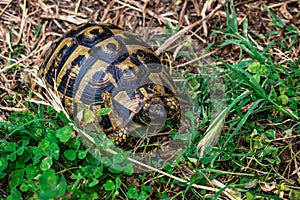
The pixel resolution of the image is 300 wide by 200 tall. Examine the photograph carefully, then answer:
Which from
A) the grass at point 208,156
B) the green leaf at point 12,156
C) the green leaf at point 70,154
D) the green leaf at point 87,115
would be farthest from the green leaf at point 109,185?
the green leaf at point 12,156

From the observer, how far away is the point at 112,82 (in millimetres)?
2873

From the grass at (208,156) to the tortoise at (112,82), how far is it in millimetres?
234

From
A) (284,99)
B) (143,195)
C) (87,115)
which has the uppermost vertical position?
(87,115)

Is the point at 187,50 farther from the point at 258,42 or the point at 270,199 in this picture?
the point at 270,199

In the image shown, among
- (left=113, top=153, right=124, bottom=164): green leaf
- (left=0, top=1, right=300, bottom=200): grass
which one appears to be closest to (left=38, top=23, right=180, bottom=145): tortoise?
(left=0, top=1, right=300, bottom=200): grass

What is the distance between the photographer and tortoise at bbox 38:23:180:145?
2.88m

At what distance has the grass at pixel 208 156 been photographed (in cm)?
253

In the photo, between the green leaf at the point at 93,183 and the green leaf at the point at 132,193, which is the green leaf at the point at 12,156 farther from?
the green leaf at the point at 132,193

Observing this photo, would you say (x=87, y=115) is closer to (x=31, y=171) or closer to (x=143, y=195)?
(x=31, y=171)

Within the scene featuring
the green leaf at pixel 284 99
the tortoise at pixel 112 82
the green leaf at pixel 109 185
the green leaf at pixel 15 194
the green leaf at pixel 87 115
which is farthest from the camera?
the green leaf at pixel 284 99

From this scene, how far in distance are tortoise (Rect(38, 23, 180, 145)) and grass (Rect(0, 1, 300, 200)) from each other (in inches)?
9.2

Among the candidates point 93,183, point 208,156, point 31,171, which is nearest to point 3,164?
point 31,171

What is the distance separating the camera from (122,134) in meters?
2.91

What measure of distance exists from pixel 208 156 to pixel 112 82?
0.75 metres
